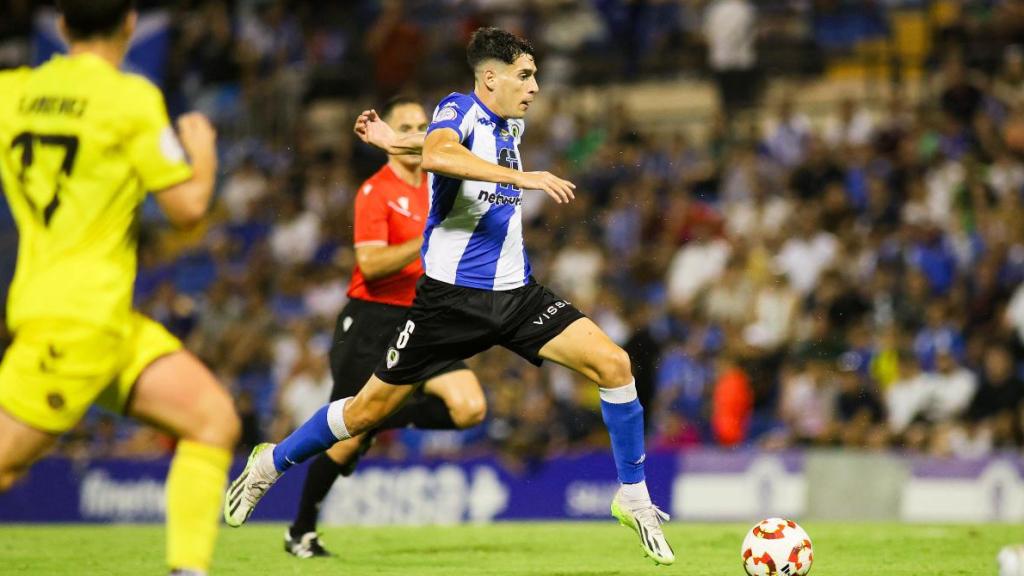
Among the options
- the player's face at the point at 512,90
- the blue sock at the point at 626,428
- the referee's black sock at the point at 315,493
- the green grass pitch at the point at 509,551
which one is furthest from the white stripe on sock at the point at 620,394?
the referee's black sock at the point at 315,493

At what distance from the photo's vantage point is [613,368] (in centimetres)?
838

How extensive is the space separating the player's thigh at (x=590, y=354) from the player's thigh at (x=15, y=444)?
11.1ft

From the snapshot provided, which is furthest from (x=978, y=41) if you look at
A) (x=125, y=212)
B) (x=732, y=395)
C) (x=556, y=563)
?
(x=125, y=212)

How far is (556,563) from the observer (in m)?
9.56

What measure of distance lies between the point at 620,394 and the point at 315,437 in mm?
1849

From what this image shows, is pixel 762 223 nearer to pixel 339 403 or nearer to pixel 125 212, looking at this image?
pixel 339 403

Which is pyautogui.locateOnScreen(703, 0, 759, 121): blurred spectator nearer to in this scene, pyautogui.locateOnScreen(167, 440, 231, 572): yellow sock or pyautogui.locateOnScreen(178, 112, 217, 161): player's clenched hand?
pyautogui.locateOnScreen(178, 112, 217, 161): player's clenched hand

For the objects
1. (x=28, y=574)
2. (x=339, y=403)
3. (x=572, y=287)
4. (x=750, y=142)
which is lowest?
(x=28, y=574)

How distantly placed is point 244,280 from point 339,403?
12.5 meters

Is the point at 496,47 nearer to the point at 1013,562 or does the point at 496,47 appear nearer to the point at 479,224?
the point at 479,224

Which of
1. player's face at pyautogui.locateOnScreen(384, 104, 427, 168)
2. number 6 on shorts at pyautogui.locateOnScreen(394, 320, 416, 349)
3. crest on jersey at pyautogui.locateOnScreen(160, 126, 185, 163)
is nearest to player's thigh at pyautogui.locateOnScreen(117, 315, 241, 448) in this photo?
crest on jersey at pyautogui.locateOnScreen(160, 126, 185, 163)

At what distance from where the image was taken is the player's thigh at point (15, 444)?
5613mm

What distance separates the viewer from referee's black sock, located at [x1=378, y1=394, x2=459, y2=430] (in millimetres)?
10289

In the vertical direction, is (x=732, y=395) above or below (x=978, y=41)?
below
